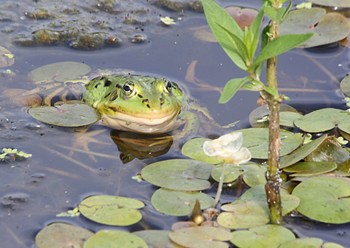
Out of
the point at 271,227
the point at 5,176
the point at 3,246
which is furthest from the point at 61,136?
the point at 271,227

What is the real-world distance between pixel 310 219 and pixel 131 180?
0.88m

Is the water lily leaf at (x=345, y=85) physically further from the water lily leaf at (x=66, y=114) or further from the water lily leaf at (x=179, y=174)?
the water lily leaf at (x=66, y=114)

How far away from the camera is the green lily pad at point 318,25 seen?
16.7 feet

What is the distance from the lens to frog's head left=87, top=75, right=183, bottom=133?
4.36m

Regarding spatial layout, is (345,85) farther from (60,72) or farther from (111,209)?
(111,209)

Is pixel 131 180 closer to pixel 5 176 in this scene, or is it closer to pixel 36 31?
pixel 5 176

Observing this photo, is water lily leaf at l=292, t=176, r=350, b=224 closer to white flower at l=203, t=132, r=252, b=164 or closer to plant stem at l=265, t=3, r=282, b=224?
plant stem at l=265, t=3, r=282, b=224

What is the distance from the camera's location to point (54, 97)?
4.66 meters

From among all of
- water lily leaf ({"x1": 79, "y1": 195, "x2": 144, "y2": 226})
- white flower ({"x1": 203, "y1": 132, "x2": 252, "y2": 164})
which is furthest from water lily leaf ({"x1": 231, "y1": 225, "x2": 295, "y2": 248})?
water lily leaf ({"x1": 79, "y1": 195, "x2": 144, "y2": 226})

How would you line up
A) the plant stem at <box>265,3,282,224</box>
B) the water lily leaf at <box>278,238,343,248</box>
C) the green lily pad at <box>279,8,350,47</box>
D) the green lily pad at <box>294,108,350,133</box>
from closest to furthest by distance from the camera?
the plant stem at <box>265,3,282,224</box>, the water lily leaf at <box>278,238,343,248</box>, the green lily pad at <box>294,108,350,133</box>, the green lily pad at <box>279,8,350,47</box>

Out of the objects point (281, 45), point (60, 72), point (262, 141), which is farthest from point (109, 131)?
point (281, 45)

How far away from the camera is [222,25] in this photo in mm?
3254

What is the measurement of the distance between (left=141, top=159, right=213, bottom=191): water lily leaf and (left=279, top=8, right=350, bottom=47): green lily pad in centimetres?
149

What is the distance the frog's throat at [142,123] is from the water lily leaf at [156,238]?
100 cm
